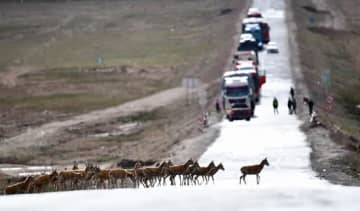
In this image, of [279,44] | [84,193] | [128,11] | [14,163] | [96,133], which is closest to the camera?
[84,193]

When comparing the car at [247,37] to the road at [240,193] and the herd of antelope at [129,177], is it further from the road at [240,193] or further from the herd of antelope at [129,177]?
the herd of antelope at [129,177]

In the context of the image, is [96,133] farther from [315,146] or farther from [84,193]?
[84,193]

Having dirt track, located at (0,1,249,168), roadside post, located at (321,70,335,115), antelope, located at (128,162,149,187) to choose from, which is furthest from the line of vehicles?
antelope, located at (128,162,149,187)

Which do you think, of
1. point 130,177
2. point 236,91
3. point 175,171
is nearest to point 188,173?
point 175,171

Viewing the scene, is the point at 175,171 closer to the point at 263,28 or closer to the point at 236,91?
the point at 236,91

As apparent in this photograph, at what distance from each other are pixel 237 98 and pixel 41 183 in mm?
30689

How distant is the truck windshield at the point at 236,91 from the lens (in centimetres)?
6944

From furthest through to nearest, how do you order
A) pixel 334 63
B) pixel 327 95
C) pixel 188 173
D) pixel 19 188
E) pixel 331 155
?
pixel 334 63, pixel 327 95, pixel 331 155, pixel 188 173, pixel 19 188

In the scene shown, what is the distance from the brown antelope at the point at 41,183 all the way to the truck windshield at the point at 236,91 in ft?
101

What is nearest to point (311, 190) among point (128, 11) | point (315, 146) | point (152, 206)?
point (152, 206)

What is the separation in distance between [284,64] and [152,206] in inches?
2304

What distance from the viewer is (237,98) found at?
6869cm

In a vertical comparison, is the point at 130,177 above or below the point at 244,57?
below

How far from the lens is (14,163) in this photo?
58562mm
